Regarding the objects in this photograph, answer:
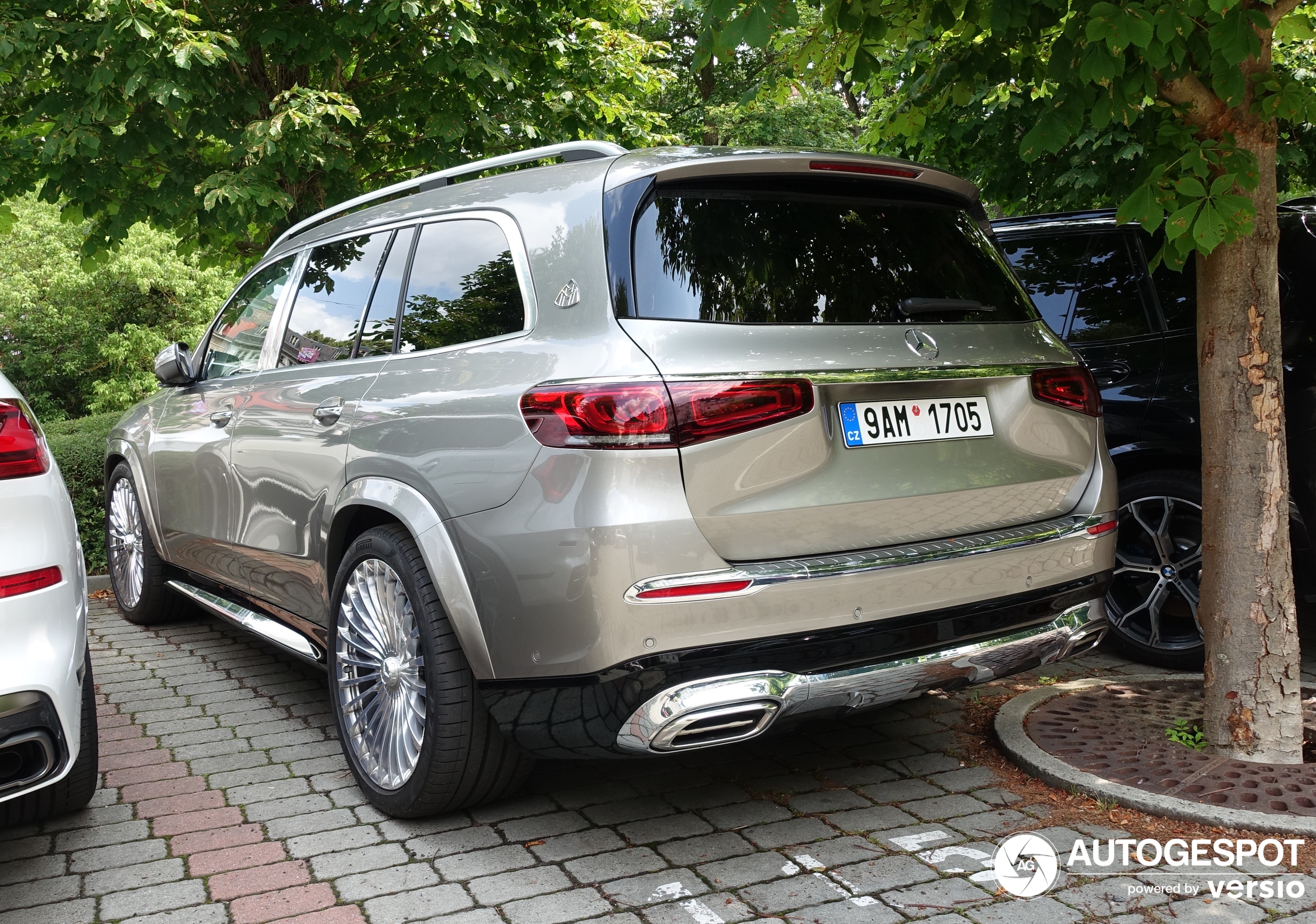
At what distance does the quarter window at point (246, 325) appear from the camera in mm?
4918

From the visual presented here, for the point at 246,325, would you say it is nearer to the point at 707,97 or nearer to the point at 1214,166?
the point at 1214,166

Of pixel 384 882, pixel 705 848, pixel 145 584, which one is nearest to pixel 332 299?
pixel 384 882

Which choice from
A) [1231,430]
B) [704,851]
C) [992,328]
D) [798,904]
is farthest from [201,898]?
[1231,430]

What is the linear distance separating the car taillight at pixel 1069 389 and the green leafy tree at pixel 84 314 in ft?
83.7

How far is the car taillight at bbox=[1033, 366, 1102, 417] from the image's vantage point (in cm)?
352

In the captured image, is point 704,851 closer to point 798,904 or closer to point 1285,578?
point 798,904

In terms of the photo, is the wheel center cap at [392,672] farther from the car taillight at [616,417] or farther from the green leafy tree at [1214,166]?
the green leafy tree at [1214,166]

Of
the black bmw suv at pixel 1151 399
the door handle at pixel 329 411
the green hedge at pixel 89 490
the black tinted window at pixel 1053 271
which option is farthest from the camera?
the green hedge at pixel 89 490

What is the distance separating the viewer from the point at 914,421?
10.6 feet

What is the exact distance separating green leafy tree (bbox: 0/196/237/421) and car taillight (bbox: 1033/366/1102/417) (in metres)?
25.5

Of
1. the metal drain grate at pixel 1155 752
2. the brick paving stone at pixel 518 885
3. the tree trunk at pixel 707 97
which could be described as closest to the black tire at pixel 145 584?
the brick paving stone at pixel 518 885

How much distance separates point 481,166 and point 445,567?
1.38 metres

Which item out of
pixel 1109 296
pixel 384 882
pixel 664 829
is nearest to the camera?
pixel 384 882

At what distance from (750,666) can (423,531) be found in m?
1.01
